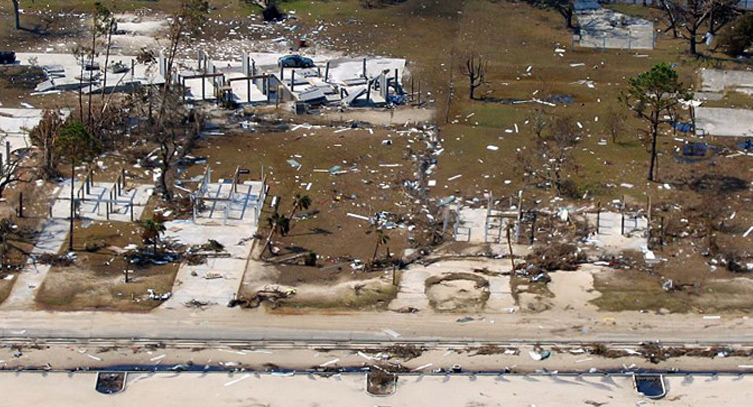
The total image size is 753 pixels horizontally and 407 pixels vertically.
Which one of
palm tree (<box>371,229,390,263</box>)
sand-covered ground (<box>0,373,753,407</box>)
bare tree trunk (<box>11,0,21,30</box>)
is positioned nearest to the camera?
sand-covered ground (<box>0,373,753,407</box>)

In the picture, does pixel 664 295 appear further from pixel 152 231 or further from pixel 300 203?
pixel 152 231

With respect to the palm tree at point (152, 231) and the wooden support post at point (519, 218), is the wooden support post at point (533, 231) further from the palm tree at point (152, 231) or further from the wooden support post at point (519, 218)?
the palm tree at point (152, 231)

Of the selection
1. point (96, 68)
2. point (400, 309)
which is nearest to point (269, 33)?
point (96, 68)

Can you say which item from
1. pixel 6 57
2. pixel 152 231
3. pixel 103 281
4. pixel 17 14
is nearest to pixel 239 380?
pixel 103 281

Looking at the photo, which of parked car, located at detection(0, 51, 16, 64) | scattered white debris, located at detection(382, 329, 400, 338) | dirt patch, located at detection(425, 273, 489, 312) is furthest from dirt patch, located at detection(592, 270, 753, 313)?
parked car, located at detection(0, 51, 16, 64)

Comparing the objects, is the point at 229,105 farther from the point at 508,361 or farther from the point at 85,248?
the point at 508,361

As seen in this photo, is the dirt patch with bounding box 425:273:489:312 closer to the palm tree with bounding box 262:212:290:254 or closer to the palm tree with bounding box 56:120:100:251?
the palm tree with bounding box 262:212:290:254

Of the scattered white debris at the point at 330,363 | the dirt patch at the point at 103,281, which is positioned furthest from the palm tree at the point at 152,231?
the scattered white debris at the point at 330,363
